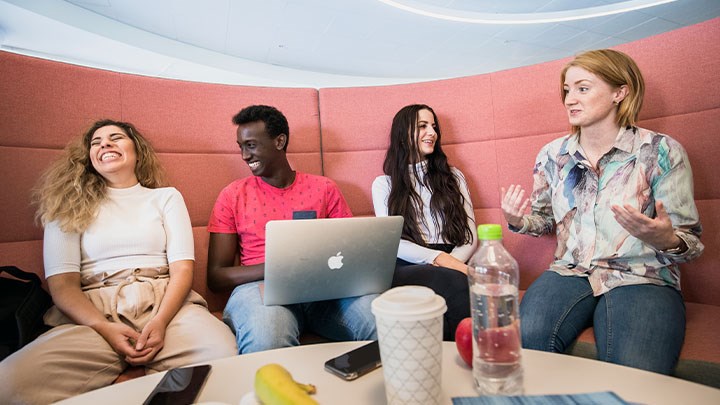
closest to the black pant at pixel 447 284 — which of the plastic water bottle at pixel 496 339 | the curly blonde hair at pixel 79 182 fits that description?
the plastic water bottle at pixel 496 339

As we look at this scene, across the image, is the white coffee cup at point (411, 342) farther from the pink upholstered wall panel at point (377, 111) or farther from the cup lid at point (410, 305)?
the pink upholstered wall panel at point (377, 111)

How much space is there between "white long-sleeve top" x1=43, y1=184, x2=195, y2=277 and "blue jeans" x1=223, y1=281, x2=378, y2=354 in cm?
31

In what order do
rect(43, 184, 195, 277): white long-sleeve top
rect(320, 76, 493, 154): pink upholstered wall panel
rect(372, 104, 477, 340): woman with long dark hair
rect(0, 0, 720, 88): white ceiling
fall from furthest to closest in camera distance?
rect(0, 0, 720, 88): white ceiling → rect(320, 76, 493, 154): pink upholstered wall panel → rect(372, 104, 477, 340): woman with long dark hair → rect(43, 184, 195, 277): white long-sleeve top

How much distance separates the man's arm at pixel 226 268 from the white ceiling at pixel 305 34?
3.26 meters

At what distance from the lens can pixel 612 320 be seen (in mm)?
1049

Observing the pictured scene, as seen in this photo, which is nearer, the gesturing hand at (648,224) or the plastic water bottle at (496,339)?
the plastic water bottle at (496,339)

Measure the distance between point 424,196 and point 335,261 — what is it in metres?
0.90

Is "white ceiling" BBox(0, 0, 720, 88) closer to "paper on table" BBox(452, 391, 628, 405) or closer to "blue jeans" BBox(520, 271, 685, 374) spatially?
"blue jeans" BBox(520, 271, 685, 374)

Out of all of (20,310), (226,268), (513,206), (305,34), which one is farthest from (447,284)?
(305,34)

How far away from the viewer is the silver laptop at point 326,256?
971mm

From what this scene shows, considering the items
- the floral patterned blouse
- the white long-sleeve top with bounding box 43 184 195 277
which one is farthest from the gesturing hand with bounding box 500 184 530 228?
the white long-sleeve top with bounding box 43 184 195 277

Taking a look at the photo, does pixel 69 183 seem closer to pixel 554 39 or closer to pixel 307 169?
pixel 307 169

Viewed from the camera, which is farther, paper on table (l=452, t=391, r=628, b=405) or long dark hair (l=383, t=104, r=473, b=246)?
long dark hair (l=383, t=104, r=473, b=246)

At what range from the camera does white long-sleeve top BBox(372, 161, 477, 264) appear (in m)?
1.65
